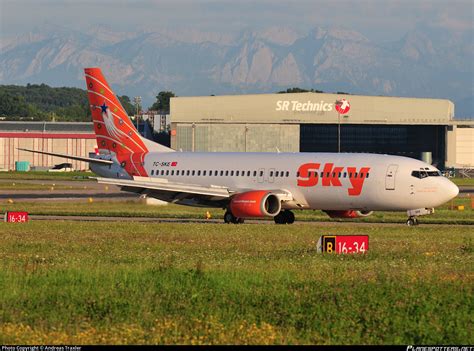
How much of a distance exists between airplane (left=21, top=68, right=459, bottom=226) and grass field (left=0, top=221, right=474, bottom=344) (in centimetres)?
1639

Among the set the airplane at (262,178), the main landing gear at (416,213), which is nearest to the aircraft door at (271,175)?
the airplane at (262,178)

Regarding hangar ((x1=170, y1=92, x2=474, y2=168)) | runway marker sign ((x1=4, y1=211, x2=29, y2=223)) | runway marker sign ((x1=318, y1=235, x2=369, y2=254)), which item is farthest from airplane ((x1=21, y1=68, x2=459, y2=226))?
hangar ((x1=170, y1=92, x2=474, y2=168))

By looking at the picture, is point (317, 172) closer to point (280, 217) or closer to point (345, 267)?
point (280, 217)

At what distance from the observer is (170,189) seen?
54125 mm

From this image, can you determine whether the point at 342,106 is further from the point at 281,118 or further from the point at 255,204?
the point at 255,204

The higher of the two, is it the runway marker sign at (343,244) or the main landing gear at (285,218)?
the main landing gear at (285,218)

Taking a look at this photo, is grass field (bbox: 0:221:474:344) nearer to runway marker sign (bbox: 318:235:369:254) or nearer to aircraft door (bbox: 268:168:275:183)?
runway marker sign (bbox: 318:235:369:254)

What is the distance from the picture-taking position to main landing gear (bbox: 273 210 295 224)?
177 feet

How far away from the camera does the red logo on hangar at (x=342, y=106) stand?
157 m

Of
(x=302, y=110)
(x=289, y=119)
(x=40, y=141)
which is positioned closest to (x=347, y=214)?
(x=289, y=119)

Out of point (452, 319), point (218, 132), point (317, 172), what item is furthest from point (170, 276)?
point (218, 132)

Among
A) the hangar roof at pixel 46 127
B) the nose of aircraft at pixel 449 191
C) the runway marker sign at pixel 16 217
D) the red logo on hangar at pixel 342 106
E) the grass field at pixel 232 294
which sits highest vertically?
the red logo on hangar at pixel 342 106

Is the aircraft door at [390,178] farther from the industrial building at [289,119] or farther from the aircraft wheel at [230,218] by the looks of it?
A: the industrial building at [289,119]

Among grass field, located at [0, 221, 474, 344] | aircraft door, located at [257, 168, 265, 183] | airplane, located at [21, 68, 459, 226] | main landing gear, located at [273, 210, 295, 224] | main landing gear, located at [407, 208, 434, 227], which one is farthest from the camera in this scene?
aircraft door, located at [257, 168, 265, 183]
